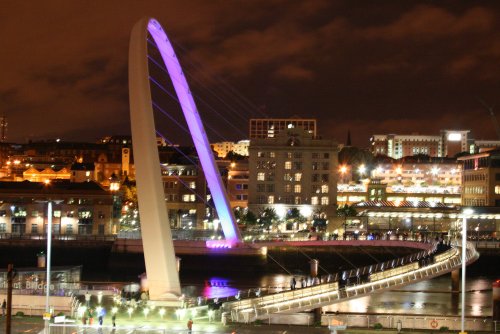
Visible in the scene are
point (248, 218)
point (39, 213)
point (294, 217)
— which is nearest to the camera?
point (39, 213)

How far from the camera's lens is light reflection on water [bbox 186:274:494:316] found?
47844 millimetres

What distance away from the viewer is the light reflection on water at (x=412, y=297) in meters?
47.8

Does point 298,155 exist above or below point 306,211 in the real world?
above

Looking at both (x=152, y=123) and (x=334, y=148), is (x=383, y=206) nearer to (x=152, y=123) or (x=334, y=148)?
(x=334, y=148)

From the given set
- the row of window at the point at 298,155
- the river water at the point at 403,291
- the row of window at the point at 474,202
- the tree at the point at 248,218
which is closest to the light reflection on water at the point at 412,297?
the river water at the point at 403,291

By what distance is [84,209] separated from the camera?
9312 centimetres

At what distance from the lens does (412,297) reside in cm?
5369

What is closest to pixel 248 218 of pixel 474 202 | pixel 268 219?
pixel 268 219

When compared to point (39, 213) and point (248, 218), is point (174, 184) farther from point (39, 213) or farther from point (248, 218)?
point (39, 213)

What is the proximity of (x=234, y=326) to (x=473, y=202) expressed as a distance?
9136 cm

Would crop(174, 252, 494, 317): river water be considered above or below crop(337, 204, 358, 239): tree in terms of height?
below

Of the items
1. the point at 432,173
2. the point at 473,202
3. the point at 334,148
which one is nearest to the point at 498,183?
the point at 473,202

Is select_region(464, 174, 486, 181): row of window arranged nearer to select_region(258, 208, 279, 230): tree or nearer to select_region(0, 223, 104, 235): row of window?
select_region(258, 208, 279, 230): tree

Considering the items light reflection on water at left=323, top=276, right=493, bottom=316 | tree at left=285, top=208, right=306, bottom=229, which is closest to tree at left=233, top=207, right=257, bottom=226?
tree at left=285, top=208, right=306, bottom=229
